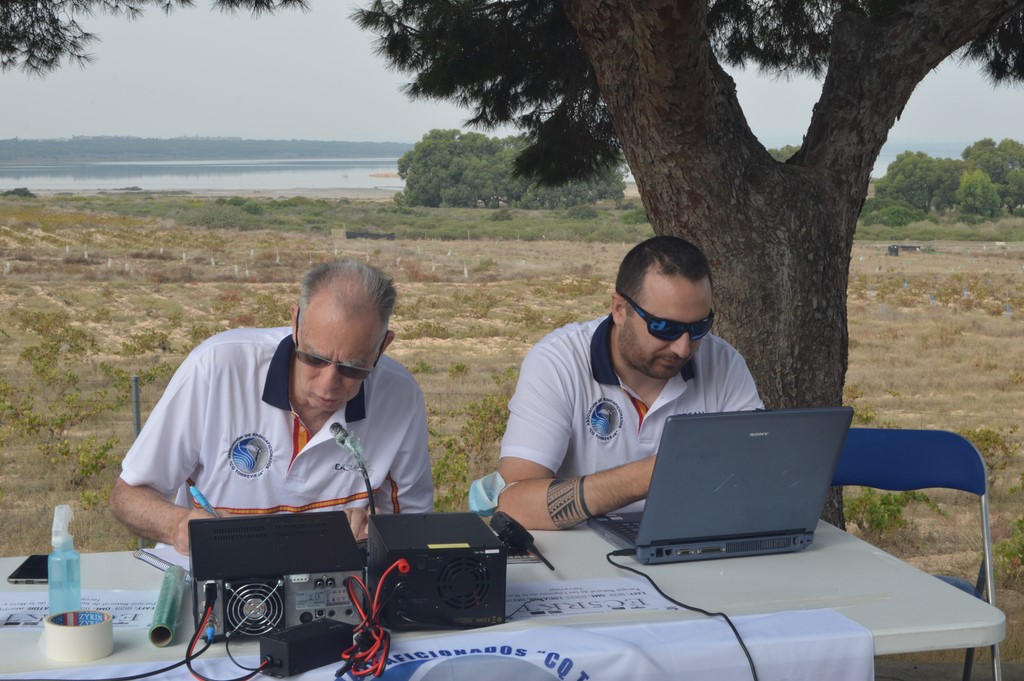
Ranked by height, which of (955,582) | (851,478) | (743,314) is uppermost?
(743,314)

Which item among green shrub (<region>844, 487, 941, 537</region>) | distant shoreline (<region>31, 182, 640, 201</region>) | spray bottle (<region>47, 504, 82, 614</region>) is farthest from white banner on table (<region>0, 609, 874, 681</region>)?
distant shoreline (<region>31, 182, 640, 201</region>)

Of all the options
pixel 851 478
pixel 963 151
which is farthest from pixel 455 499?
pixel 963 151

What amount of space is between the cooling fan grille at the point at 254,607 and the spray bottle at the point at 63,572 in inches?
9.0

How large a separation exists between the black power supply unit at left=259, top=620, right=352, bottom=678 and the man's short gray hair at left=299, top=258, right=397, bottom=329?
24.8 inches

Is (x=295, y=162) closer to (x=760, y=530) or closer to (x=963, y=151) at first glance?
(x=963, y=151)

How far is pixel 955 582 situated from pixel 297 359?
1661 mm

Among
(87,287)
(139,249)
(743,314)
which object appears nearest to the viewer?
(743,314)

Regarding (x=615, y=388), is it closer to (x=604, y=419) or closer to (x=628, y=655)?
(x=604, y=419)

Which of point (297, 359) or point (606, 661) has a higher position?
point (297, 359)

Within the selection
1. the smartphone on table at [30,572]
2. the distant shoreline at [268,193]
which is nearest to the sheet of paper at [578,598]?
the smartphone on table at [30,572]

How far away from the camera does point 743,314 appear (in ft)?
10.5

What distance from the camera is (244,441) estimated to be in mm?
2086

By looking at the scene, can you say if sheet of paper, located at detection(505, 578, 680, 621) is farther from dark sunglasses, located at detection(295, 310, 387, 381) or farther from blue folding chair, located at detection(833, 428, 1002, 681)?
blue folding chair, located at detection(833, 428, 1002, 681)

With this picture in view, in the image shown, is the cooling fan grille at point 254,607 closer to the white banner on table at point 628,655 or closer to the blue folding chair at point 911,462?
the white banner on table at point 628,655
